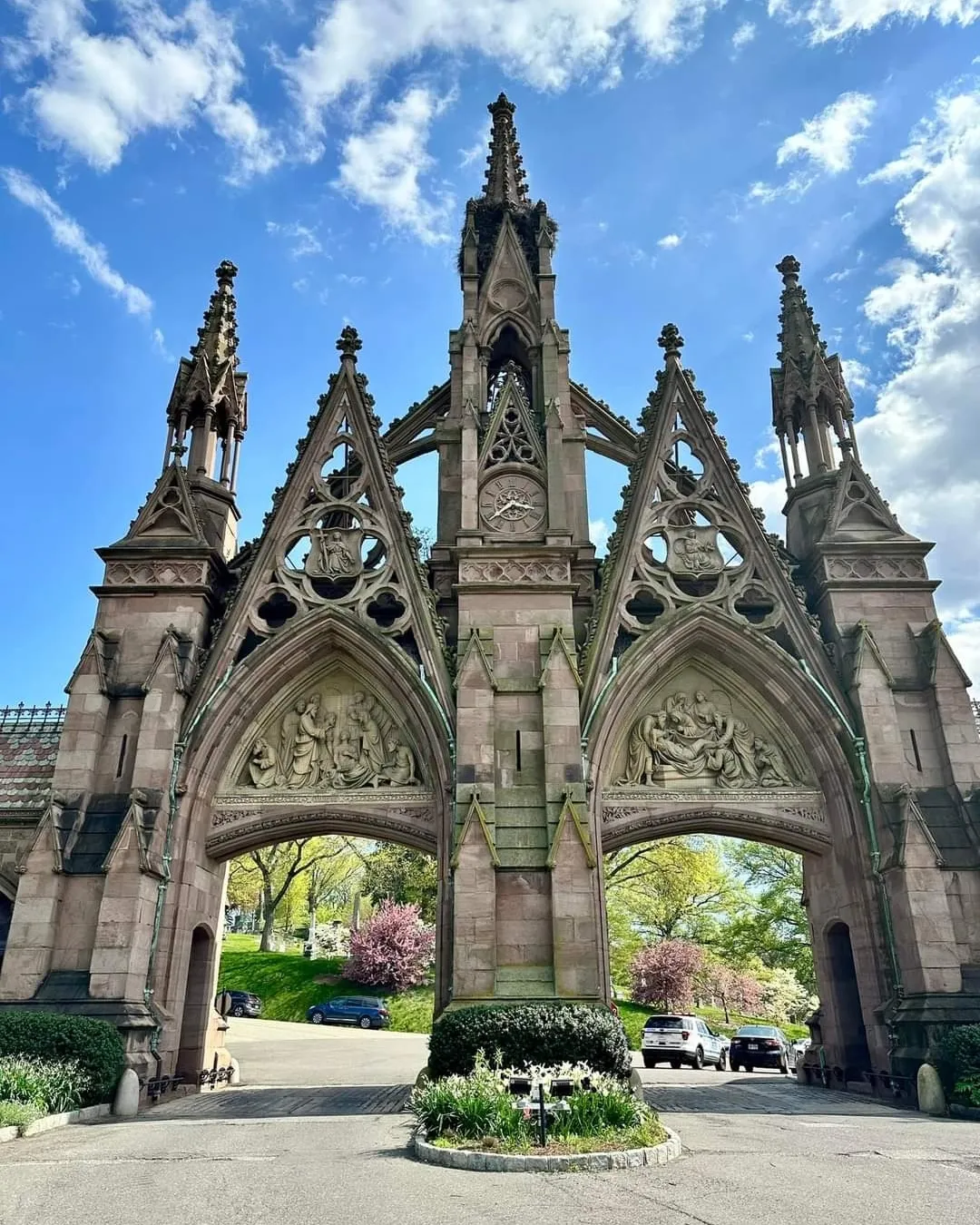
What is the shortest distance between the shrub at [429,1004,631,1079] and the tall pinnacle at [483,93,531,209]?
22.1m

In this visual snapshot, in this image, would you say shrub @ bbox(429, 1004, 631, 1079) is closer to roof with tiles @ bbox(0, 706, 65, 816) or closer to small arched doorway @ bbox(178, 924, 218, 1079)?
small arched doorway @ bbox(178, 924, 218, 1079)

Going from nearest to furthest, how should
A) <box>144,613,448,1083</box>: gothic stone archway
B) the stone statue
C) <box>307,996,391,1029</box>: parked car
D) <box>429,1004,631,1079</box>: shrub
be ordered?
<box>429,1004,631,1079</box>: shrub, <box>144,613,448,1083</box>: gothic stone archway, the stone statue, <box>307,996,391,1029</box>: parked car

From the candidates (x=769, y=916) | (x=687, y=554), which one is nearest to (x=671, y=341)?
(x=687, y=554)

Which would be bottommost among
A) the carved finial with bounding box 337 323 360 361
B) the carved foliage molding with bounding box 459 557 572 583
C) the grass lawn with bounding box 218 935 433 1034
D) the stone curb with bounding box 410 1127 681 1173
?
the stone curb with bounding box 410 1127 681 1173

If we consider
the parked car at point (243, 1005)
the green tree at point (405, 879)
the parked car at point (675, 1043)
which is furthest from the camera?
the green tree at point (405, 879)

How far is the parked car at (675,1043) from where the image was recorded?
2683 centimetres

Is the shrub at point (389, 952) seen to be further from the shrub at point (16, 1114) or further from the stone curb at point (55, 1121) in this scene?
the shrub at point (16, 1114)

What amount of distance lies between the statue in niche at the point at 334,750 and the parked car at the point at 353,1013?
23995mm

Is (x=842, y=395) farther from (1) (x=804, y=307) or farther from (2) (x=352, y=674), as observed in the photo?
(2) (x=352, y=674)

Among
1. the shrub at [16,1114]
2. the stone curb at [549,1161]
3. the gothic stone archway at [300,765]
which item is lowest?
the stone curb at [549,1161]

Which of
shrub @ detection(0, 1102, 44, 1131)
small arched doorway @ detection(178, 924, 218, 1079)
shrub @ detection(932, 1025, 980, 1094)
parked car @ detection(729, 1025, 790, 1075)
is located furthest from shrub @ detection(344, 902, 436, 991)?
shrub @ detection(0, 1102, 44, 1131)

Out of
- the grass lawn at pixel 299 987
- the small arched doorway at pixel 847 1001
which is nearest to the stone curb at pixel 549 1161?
the small arched doorway at pixel 847 1001

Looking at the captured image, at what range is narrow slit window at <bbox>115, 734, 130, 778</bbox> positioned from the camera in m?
17.5

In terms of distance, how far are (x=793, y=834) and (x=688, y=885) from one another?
2680 cm
